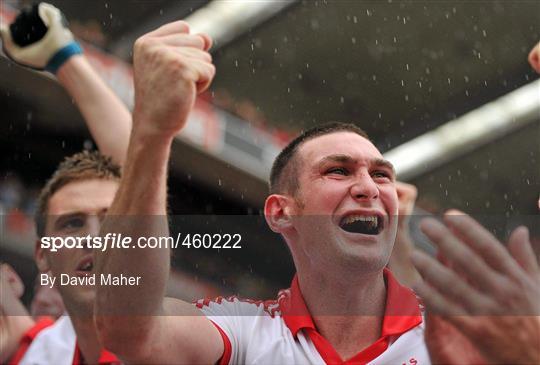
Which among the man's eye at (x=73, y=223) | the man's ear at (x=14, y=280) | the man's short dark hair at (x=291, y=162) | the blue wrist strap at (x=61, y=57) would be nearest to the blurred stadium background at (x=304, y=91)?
the man's ear at (x=14, y=280)

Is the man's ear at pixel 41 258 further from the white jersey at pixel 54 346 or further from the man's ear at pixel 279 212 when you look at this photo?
the man's ear at pixel 279 212

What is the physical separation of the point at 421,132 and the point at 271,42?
0.50 m

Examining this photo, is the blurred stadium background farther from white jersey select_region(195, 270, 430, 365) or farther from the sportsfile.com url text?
white jersey select_region(195, 270, 430, 365)

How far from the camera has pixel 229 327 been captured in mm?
1051

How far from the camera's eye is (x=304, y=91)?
232 centimetres

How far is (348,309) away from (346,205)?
0.14m

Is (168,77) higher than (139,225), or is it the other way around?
(168,77)

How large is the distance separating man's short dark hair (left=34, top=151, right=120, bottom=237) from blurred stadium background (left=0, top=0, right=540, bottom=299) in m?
0.56

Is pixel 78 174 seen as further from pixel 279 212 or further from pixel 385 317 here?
pixel 385 317

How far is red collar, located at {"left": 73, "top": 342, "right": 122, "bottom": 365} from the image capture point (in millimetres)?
1168

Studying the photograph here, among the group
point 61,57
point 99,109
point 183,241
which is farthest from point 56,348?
point 61,57

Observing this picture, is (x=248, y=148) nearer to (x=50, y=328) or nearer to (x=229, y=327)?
(x=50, y=328)

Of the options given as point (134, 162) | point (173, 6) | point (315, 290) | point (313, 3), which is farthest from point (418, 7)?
point (134, 162)

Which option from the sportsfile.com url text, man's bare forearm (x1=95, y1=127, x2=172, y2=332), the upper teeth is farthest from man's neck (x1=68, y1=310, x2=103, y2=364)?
the upper teeth
